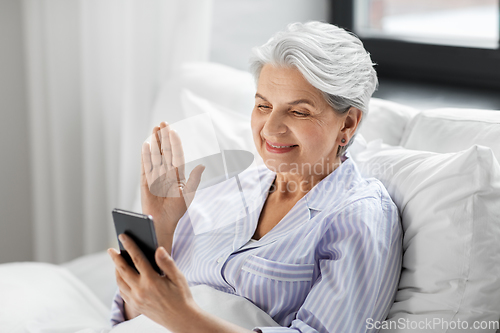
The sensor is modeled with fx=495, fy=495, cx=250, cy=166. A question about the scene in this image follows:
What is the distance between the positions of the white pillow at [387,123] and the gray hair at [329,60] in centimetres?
29

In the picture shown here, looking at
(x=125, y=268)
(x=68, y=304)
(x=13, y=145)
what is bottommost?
(x=68, y=304)

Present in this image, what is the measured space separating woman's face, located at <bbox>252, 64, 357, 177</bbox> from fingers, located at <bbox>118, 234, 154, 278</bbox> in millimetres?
419

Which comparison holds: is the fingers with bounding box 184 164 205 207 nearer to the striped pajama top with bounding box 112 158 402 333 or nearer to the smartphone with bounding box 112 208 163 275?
the striped pajama top with bounding box 112 158 402 333

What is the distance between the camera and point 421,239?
101 cm

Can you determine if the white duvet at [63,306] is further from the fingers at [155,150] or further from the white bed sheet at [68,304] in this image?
the fingers at [155,150]

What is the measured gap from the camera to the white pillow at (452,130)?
114cm

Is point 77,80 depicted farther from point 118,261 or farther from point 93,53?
point 118,261

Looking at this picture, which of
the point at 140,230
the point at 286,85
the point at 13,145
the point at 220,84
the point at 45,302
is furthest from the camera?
the point at 13,145

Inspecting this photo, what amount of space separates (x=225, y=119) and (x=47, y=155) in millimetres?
1013

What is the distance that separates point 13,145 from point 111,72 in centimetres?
57

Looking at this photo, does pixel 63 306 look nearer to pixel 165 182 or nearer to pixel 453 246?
pixel 165 182

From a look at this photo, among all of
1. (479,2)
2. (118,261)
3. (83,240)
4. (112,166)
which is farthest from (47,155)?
(479,2)

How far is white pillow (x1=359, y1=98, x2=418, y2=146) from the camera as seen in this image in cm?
139

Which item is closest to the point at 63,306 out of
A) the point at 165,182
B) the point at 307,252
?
the point at 165,182
